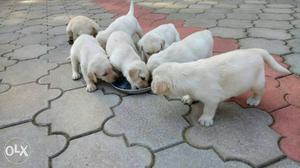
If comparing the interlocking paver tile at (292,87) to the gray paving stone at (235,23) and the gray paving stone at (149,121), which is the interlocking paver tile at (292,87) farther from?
the gray paving stone at (235,23)

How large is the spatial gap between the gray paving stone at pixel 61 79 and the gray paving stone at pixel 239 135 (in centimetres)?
97

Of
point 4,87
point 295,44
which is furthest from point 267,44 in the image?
point 4,87

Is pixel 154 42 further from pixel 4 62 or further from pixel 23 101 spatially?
pixel 4 62

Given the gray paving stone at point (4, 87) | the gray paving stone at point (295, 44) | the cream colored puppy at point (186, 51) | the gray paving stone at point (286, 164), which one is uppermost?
the cream colored puppy at point (186, 51)

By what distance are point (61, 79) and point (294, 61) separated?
1.84 metres

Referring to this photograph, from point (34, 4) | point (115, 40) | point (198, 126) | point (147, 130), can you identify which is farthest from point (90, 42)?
point (34, 4)

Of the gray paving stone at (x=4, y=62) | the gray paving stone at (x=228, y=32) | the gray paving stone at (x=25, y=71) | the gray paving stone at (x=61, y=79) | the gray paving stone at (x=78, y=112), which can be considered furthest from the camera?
the gray paving stone at (x=228, y=32)

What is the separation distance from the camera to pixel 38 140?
160 centimetres

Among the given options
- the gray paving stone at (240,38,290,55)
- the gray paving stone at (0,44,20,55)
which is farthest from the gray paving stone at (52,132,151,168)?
the gray paving stone at (0,44,20,55)

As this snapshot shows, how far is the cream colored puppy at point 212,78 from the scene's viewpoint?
5.03 feet

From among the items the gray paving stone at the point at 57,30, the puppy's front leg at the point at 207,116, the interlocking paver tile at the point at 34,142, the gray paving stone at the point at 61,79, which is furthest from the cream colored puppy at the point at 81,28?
the puppy's front leg at the point at 207,116

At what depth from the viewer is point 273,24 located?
3.26 meters

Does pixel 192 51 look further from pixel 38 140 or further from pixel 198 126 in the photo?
pixel 38 140

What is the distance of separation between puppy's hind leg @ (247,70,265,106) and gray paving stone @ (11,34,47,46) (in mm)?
2426
